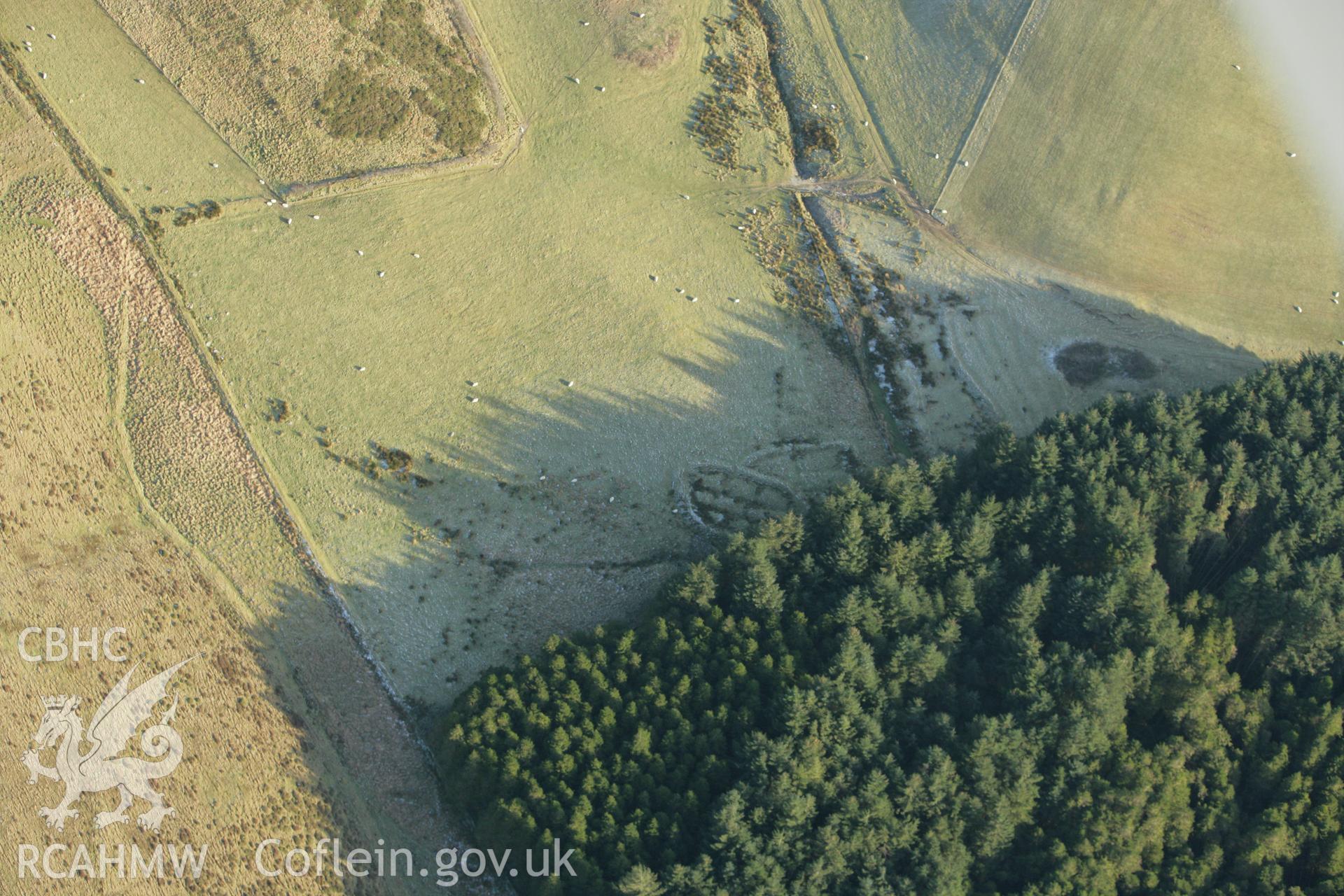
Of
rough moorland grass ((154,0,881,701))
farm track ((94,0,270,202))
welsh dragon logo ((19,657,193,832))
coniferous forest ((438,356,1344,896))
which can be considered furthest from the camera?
farm track ((94,0,270,202))

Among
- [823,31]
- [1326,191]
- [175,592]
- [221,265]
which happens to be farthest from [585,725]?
[1326,191]

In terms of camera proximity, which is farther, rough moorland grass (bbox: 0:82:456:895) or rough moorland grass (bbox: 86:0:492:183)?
rough moorland grass (bbox: 86:0:492:183)

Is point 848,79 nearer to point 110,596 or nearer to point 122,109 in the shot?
point 122,109

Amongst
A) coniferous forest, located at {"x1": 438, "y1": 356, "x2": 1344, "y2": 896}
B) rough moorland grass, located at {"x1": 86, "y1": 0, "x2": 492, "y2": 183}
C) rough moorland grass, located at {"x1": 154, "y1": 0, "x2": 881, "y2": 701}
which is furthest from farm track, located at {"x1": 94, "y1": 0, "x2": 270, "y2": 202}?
coniferous forest, located at {"x1": 438, "y1": 356, "x2": 1344, "y2": 896}

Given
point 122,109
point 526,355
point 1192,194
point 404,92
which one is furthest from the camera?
point 1192,194

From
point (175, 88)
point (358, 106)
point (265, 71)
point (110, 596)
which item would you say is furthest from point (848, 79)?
point (110, 596)

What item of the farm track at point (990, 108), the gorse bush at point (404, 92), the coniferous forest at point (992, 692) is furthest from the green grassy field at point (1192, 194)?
the gorse bush at point (404, 92)

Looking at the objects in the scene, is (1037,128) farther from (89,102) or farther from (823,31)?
(89,102)

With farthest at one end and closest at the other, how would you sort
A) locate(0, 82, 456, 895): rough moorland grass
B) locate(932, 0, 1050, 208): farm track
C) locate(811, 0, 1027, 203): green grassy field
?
1. locate(811, 0, 1027, 203): green grassy field
2. locate(932, 0, 1050, 208): farm track
3. locate(0, 82, 456, 895): rough moorland grass

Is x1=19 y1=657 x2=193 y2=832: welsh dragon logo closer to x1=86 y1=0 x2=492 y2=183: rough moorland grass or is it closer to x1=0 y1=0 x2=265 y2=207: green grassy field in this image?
x1=0 y1=0 x2=265 y2=207: green grassy field
